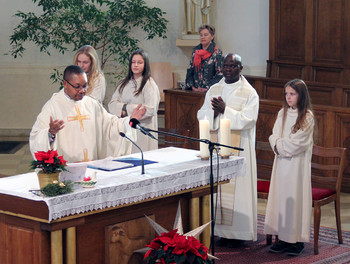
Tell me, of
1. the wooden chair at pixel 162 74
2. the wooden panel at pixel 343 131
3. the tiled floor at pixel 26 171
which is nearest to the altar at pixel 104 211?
the tiled floor at pixel 26 171

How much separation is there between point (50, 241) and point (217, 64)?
5.45 metres

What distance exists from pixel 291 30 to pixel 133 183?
23.7ft

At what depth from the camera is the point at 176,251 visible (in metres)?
4.45

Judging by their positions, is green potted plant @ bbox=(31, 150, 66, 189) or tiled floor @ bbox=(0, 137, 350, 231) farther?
tiled floor @ bbox=(0, 137, 350, 231)

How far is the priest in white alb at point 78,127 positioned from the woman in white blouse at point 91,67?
1.56m

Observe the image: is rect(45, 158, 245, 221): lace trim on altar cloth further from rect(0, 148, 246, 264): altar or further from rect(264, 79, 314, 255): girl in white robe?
rect(264, 79, 314, 255): girl in white robe

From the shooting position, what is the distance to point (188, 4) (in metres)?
12.2

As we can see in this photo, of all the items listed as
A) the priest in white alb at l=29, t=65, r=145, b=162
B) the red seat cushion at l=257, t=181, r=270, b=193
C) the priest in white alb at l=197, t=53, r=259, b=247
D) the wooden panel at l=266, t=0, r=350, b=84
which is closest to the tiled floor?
the red seat cushion at l=257, t=181, r=270, b=193

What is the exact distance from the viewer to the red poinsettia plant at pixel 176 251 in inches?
175

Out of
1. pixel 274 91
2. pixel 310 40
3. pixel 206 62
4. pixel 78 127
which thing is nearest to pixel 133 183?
pixel 78 127

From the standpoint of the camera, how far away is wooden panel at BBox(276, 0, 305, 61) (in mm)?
11195

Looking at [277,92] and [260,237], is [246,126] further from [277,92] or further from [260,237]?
[277,92]

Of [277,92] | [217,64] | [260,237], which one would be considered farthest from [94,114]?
[277,92]

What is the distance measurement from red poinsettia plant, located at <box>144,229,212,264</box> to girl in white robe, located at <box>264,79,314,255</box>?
2.03 metres
